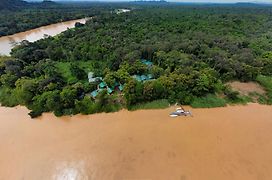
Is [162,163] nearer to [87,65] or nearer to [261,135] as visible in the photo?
[261,135]

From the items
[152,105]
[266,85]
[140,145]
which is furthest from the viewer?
[266,85]

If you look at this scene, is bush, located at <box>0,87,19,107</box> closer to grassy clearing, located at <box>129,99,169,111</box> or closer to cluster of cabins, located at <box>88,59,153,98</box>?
cluster of cabins, located at <box>88,59,153,98</box>

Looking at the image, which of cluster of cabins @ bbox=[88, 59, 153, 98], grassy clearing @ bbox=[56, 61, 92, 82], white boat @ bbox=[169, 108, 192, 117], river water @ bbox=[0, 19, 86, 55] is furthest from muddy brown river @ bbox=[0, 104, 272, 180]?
river water @ bbox=[0, 19, 86, 55]

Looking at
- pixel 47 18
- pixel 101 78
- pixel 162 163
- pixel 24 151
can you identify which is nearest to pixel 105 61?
pixel 101 78

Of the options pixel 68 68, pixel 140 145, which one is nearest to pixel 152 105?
pixel 140 145

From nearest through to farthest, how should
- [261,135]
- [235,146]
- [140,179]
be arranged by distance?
1. [140,179]
2. [235,146]
3. [261,135]

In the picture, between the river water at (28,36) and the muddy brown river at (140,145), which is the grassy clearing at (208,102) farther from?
the river water at (28,36)

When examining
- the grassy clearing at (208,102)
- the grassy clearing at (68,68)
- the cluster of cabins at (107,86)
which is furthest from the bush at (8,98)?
the grassy clearing at (208,102)

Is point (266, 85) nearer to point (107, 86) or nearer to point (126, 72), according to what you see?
point (126, 72)
